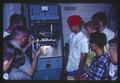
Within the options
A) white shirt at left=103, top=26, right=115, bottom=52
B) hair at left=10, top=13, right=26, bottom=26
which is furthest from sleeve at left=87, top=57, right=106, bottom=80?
hair at left=10, top=13, right=26, bottom=26

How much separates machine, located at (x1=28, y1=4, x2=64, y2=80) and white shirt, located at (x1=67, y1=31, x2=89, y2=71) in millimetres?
190

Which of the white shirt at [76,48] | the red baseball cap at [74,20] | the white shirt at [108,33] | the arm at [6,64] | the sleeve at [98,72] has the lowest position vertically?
the sleeve at [98,72]

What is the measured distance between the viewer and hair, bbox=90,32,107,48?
9488mm

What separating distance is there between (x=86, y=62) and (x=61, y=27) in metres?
0.82

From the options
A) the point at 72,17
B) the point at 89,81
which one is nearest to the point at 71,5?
the point at 72,17

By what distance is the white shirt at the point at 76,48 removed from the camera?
9.46 meters

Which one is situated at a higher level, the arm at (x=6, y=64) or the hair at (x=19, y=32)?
the hair at (x=19, y=32)

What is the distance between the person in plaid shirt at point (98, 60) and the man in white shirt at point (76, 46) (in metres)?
0.14

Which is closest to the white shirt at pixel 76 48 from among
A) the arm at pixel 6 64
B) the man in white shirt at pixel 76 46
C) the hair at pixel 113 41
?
the man in white shirt at pixel 76 46

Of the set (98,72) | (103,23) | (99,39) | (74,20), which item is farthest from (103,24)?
(98,72)

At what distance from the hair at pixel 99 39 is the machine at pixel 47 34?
609mm

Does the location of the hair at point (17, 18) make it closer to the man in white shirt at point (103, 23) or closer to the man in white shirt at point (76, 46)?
the man in white shirt at point (76, 46)

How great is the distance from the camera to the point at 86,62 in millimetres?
9484

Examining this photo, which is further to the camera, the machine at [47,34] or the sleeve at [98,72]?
the sleeve at [98,72]
